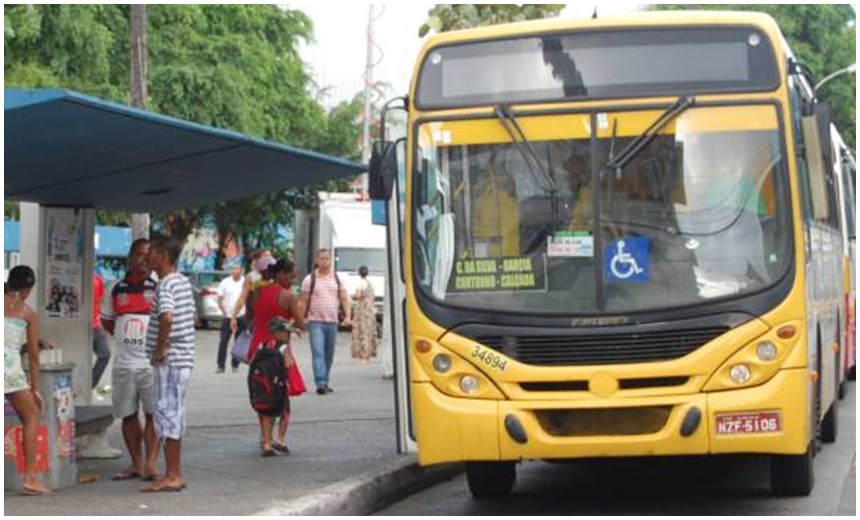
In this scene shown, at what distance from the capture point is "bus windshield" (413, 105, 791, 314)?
31.7 ft

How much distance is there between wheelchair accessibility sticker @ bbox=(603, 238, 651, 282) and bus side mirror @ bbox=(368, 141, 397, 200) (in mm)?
1629

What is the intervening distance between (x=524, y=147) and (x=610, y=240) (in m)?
0.78

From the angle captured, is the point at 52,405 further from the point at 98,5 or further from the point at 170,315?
the point at 98,5

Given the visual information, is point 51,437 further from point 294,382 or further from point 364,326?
point 364,326

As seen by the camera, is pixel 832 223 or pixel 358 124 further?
pixel 358 124

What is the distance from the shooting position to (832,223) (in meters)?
14.1

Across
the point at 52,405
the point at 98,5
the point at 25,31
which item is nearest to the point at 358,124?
the point at 98,5

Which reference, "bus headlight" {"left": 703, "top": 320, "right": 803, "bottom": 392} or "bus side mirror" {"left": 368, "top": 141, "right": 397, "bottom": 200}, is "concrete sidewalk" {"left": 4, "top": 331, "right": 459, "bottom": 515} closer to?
"bus side mirror" {"left": 368, "top": 141, "right": 397, "bottom": 200}

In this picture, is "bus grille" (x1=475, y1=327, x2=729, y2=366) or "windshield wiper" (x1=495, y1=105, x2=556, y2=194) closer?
"bus grille" (x1=475, y1=327, x2=729, y2=366)

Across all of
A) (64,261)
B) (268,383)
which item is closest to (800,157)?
(268,383)

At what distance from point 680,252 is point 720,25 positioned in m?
1.43

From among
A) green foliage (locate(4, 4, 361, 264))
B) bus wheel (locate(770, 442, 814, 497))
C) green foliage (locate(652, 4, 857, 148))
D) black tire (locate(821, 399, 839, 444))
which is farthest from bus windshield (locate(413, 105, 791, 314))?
green foliage (locate(652, 4, 857, 148))

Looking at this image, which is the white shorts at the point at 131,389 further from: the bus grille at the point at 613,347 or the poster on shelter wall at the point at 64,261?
the bus grille at the point at 613,347

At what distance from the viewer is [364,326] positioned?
25.6 metres
